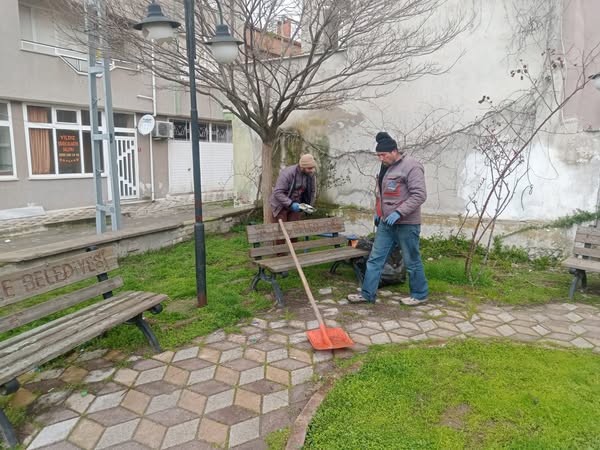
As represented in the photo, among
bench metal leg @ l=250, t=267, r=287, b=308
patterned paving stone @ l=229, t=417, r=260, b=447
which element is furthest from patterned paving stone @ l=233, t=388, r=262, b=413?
bench metal leg @ l=250, t=267, r=287, b=308

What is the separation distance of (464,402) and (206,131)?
51.5 feet

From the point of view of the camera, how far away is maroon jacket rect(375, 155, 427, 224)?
4.43 m

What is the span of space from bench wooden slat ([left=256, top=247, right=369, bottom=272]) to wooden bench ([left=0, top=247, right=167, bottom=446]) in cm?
130

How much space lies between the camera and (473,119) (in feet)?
22.3

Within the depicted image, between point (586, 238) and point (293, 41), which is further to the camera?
point (293, 41)

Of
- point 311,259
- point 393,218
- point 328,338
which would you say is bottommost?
point 328,338

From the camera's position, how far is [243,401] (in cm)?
295

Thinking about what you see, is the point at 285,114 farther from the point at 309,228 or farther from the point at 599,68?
the point at 599,68

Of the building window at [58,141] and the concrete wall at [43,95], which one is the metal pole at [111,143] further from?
the building window at [58,141]

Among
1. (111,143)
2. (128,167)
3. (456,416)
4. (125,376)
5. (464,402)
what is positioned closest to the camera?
(456,416)

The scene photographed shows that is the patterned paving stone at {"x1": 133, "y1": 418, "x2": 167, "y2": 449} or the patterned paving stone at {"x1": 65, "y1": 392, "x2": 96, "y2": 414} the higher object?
the patterned paving stone at {"x1": 65, "y1": 392, "x2": 96, "y2": 414}

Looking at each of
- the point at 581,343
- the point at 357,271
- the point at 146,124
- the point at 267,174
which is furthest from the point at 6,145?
the point at 581,343

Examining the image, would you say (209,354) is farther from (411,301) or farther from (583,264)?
(583,264)

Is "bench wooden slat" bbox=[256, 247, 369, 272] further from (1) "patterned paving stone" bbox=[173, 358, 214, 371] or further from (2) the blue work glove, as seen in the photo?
(1) "patterned paving stone" bbox=[173, 358, 214, 371]
